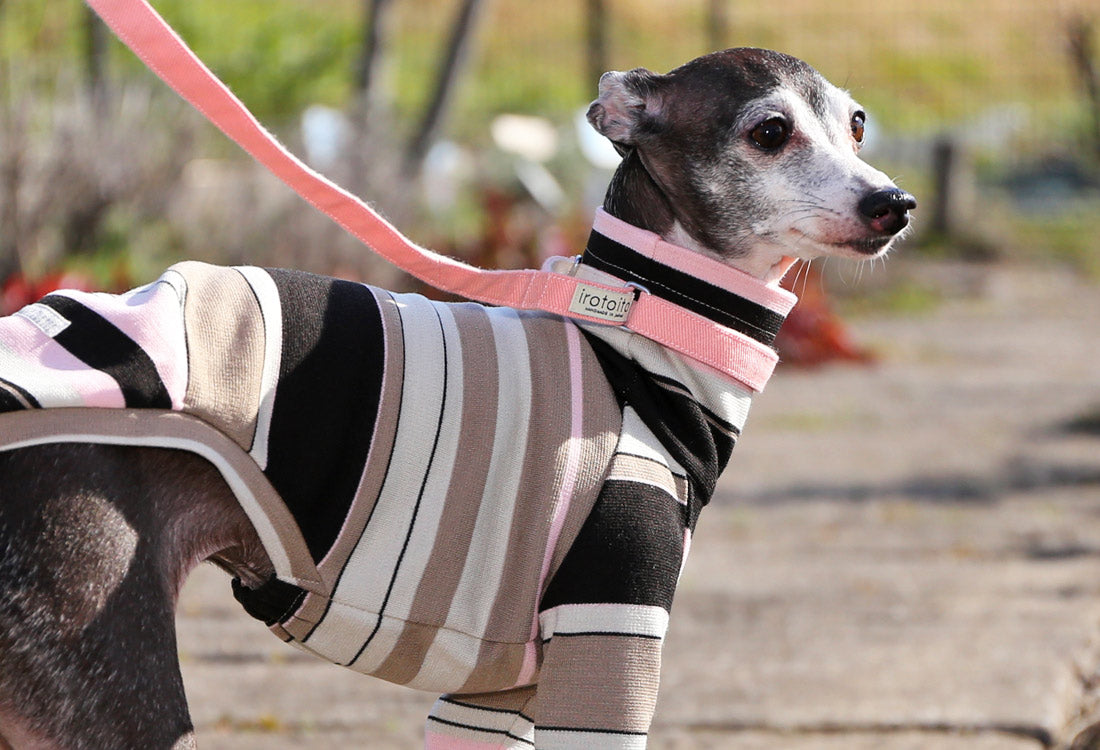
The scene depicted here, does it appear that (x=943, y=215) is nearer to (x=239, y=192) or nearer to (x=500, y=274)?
(x=239, y=192)

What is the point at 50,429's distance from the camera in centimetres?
202

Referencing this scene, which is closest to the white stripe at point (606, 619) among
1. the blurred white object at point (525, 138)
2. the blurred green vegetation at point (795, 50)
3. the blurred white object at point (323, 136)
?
the blurred white object at point (323, 136)

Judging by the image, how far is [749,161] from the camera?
258 cm

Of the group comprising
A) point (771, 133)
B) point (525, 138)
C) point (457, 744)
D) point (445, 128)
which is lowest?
point (525, 138)

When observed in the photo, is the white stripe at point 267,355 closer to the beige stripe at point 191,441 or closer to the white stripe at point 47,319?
the beige stripe at point 191,441

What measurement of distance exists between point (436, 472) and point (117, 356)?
529 millimetres

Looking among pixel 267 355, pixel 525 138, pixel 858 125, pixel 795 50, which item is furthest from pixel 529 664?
pixel 795 50

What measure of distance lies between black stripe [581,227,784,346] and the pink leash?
0.10 ft

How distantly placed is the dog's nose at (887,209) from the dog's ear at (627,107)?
1.38 ft

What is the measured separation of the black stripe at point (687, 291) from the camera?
2514 mm

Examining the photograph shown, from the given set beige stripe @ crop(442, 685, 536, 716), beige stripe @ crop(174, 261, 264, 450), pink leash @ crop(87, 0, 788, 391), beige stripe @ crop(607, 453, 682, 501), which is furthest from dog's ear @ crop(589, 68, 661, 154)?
beige stripe @ crop(442, 685, 536, 716)

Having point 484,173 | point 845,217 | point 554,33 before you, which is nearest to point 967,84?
point 554,33

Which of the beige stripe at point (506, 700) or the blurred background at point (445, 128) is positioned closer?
the beige stripe at point (506, 700)

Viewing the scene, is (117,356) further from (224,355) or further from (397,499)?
(397,499)
